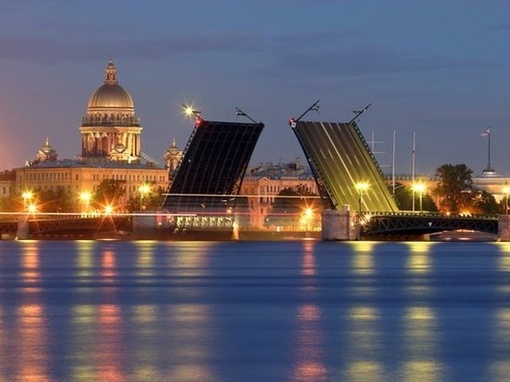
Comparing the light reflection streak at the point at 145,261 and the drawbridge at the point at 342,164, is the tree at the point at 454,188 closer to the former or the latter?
the drawbridge at the point at 342,164

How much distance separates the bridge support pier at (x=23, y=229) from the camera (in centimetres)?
10194

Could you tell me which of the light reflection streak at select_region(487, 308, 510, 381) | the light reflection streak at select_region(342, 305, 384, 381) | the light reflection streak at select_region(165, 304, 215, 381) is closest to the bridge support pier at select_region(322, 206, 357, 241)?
the light reflection streak at select_region(165, 304, 215, 381)

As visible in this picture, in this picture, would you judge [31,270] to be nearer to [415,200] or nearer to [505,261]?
[505,261]

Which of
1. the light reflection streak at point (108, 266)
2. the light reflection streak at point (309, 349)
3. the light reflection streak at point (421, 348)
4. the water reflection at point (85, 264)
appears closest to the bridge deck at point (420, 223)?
the water reflection at point (85, 264)

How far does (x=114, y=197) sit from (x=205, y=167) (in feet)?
248

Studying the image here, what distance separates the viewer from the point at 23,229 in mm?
102000

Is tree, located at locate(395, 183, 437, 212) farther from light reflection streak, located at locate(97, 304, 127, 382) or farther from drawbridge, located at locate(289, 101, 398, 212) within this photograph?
light reflection streak, located at locate(97, 304, 127, 382)

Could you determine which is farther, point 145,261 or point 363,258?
point 363,258

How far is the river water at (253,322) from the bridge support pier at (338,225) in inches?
1154

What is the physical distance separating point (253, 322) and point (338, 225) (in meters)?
58.0

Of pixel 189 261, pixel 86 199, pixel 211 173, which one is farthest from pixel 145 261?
pixel 86 199

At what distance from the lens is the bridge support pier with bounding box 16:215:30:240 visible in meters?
102

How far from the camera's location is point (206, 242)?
101 m

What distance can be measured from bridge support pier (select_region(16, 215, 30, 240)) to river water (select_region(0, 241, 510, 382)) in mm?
40000
